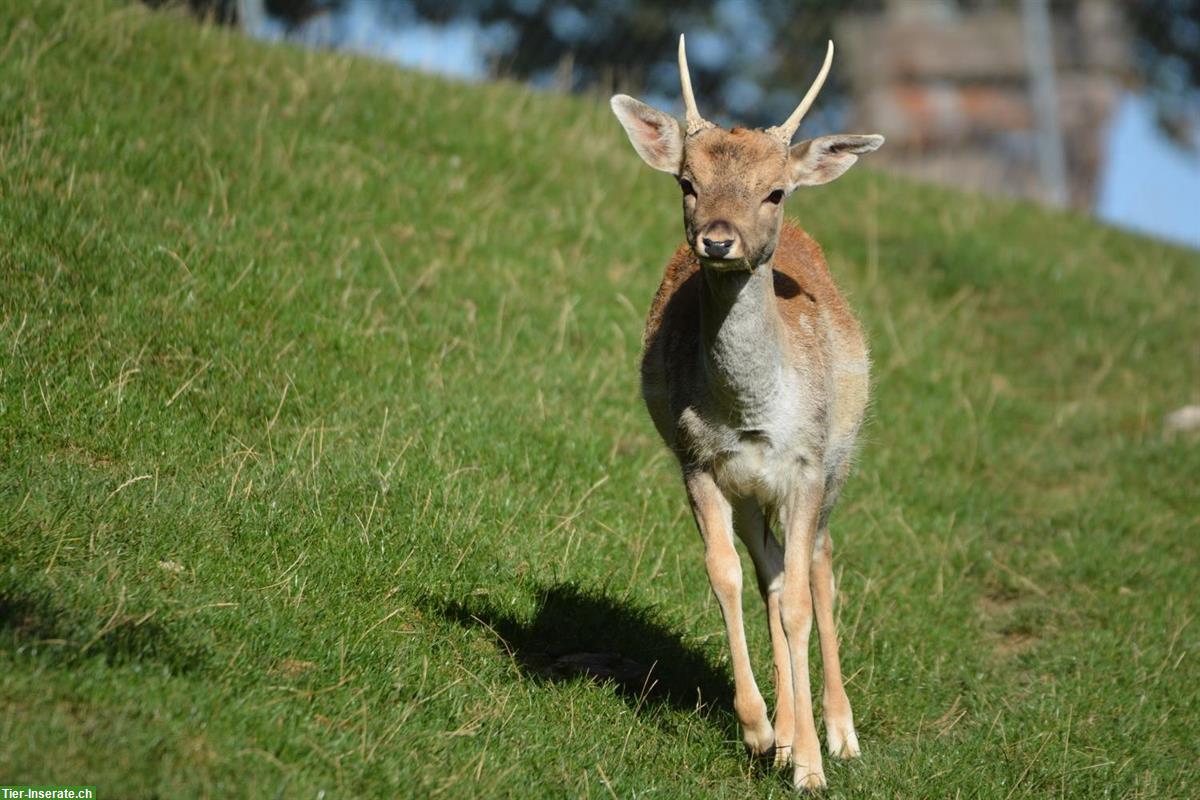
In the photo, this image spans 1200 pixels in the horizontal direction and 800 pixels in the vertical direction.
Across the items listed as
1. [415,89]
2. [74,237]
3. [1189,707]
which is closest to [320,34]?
[415,89]

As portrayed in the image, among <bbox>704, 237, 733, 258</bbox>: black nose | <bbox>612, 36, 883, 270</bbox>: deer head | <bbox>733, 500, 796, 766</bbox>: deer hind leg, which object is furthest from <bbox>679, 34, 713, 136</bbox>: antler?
<bbox>733, 500, 796, 766</bbox>: deer hind leg

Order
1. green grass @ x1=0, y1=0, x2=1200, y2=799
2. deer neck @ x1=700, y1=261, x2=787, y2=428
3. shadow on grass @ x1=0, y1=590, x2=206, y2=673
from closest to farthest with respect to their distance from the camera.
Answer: shadow on grass @ x1=0, y1=590, x2=206, y2=673, green grass @ x1=0, y1=0, x2=1200, y2=799, deer neck @ x1=700, y1=261, x2=787, y2=428

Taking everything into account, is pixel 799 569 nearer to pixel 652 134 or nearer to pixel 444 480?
pixel 444 480

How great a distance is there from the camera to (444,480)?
7.28m

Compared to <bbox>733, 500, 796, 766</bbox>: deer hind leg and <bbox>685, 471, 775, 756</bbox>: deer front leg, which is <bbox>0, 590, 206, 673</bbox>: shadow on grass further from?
<bbox>733, 500, 796, 766</bbox>: deer hind leg

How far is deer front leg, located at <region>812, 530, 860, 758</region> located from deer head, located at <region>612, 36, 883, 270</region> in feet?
5.41

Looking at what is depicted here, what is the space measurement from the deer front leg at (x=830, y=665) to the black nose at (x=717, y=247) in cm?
186

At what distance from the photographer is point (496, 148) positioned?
468 inches

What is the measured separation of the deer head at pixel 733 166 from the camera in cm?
599

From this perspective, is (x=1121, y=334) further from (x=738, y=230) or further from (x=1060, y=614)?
(x=738, y=230)

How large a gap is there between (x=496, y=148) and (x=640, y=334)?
256 cm

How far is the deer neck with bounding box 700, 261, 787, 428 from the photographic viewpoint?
6.27m

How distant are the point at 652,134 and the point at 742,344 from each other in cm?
107

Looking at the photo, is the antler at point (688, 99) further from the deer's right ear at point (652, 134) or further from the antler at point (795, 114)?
the deer's right ear at point (652, 134)
